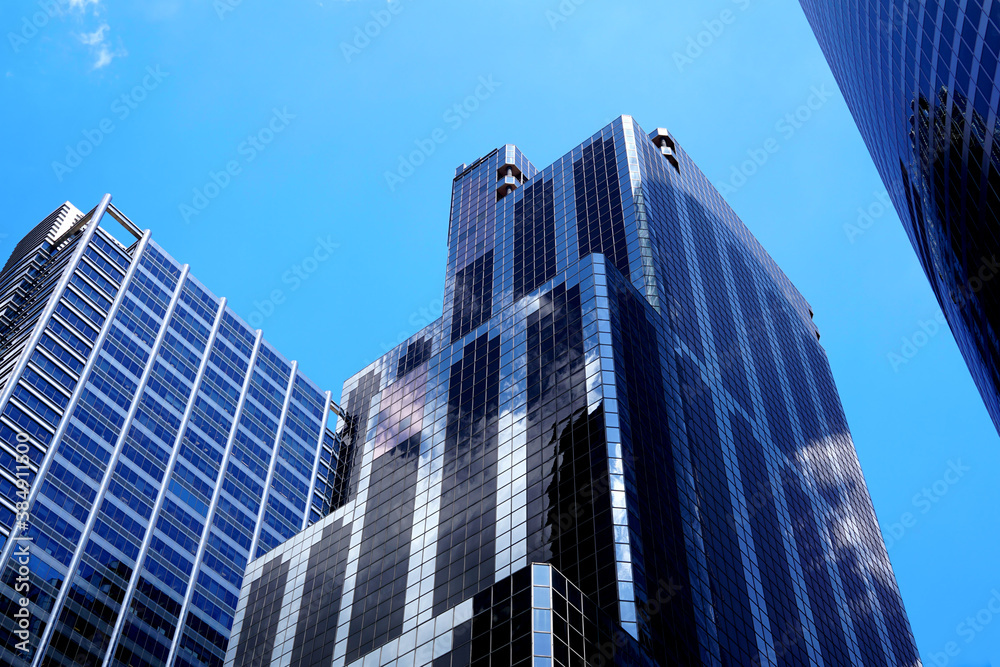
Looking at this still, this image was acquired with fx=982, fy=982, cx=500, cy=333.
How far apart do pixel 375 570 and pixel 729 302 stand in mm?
71545

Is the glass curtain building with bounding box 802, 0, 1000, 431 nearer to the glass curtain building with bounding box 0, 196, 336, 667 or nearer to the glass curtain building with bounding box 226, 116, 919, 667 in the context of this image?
the glass curtain building with bounding box 226, 116, 919, 667

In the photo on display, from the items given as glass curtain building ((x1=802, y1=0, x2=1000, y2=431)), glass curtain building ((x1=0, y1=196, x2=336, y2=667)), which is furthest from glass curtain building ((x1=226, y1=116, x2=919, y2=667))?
glass curtain building ((x1=802, y1=0, x2=1000, y2=431))

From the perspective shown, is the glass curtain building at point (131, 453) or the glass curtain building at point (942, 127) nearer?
the glass curtain building at point (942, 127)

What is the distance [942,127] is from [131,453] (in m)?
114

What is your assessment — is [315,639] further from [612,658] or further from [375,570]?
[612,658]

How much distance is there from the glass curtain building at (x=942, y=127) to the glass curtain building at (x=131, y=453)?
10716cm

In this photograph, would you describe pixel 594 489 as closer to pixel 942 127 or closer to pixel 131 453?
pixel 942 127

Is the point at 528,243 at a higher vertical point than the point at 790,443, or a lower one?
higher

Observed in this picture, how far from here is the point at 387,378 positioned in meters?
125

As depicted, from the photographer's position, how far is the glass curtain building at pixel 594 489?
7362 cm

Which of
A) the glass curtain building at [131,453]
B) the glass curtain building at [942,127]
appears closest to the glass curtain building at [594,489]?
the glass curtain building at [131,453]

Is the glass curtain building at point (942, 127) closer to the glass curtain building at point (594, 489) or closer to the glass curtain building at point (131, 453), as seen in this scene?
the glass curtain building at point (594, 489)

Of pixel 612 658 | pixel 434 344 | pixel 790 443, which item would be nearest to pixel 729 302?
pixel 790 443

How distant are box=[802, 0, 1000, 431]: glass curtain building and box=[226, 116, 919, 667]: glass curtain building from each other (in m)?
27.1
